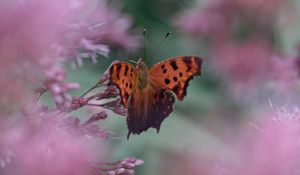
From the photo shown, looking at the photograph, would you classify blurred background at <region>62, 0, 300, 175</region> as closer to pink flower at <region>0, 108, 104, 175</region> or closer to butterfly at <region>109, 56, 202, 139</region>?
butterfly at <region>109, 56, 202, 139</region>

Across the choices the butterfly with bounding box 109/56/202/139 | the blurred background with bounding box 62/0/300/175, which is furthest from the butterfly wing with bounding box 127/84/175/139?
the blurred background with bounding box 62/0/300/175

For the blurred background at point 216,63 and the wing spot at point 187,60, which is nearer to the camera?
the wing spot at point 187,60

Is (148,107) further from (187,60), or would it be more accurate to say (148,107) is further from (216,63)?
(216,63)

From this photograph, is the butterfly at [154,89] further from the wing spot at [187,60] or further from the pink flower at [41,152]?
the pink flower at [41,152]

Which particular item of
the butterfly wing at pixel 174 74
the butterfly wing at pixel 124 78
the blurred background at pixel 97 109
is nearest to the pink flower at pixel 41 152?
the blurred background at pixel 97 109

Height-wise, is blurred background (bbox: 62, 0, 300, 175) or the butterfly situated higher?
blurred background (bbox: 62, 0, 300, 175)

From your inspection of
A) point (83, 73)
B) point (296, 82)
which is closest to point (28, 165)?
point (296, 82)

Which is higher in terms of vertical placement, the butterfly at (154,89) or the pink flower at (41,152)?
the butterfly at (154,89)
